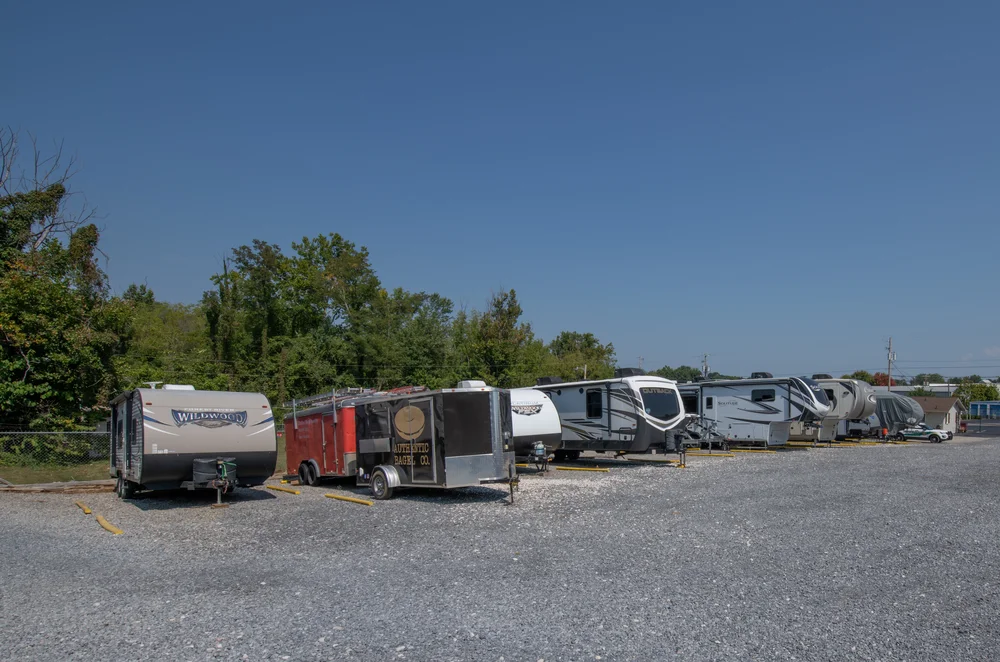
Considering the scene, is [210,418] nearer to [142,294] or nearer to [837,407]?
[837,407]

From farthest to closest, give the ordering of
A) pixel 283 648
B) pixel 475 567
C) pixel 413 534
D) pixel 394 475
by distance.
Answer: pixel 394 475, pixel 413 534, pixel 475 567, pixel 283 648

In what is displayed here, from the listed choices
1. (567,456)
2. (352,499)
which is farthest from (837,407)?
(352,499)

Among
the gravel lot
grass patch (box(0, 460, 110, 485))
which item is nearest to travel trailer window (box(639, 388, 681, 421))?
the gravel lot

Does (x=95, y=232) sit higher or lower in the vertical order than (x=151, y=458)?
higher

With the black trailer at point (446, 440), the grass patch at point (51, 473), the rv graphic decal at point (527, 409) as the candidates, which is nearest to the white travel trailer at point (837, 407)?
the rv graphic decal at point (527, 409)

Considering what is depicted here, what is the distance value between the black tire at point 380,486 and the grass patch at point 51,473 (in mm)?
9502

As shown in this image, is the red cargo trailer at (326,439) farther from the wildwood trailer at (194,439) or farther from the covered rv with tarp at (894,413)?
the covered rv with tarp at (894,413)

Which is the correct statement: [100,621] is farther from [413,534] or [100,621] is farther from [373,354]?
[373,354]

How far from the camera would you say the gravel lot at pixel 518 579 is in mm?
6137

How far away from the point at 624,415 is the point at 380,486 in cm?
959

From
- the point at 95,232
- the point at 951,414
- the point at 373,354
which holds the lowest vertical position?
the point at 951,414

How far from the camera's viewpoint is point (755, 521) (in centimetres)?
1180

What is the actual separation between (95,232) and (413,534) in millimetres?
26524

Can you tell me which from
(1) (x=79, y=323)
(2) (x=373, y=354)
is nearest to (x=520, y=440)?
(1) (x=79, y=323)
